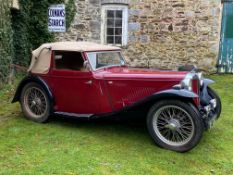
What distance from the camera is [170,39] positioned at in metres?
12.4

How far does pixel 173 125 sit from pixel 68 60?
2.24 m

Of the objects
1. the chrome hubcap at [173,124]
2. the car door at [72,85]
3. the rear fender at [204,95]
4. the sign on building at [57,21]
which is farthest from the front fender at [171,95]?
the sign on building at [57,21]

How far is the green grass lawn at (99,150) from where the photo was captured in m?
4.45

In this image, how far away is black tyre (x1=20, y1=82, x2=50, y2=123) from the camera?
6.19m

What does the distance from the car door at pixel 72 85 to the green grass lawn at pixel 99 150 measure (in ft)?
1.33

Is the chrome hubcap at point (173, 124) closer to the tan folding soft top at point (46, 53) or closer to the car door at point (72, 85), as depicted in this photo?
the car door at point (72, 85)

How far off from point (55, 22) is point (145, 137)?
16.1ft

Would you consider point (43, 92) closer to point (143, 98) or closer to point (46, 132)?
point (46, 132)

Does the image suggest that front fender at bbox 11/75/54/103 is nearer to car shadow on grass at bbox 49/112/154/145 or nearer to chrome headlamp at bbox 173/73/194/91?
car shadow on grass at bbox 49/112/154/145

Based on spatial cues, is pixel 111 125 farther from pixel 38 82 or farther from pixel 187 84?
pixel 187 84

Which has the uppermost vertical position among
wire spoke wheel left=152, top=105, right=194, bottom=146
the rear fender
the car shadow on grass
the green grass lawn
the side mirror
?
the side mirror

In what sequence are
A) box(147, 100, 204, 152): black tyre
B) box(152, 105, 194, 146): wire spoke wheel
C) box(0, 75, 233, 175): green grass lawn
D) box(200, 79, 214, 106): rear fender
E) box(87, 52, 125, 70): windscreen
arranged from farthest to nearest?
box(87, 52, 125, 70): windscreen, box(200, 79, 214, 106): rear fender, box(152, 105, 194, 146): wire spoke wheel, box(147, 100, 204, 152): black tyre, box(0, 75, 233, 175): green grass lawn

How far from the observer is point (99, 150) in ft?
16.5

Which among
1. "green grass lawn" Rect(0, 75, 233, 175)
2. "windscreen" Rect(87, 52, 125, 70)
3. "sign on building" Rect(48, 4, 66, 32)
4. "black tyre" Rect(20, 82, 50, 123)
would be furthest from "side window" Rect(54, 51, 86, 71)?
"sign on building" Rect(48, 4, 66, 32)
